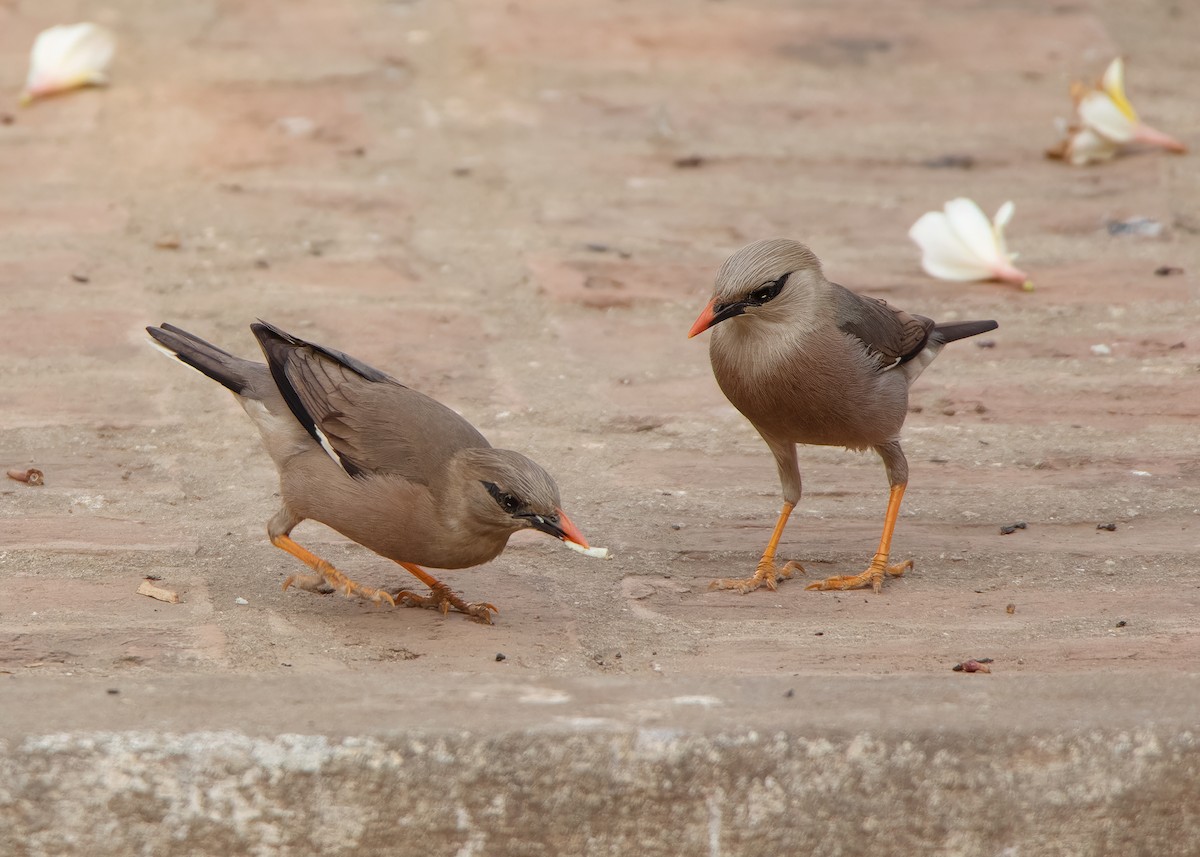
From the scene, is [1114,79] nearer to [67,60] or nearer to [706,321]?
[706,321]

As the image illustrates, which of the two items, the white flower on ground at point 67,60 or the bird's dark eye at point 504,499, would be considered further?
the white flower on ground at point 67,60

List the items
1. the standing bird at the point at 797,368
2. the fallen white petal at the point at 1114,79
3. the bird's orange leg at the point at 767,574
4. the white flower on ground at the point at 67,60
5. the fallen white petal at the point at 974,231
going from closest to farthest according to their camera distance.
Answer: the bird's orange leg at the point at 767,574 → the standing bird at the point at 797,368 → the fallen white petal at the point at 974,231 → the fallen white petal at the point at 1114,79 → the white flower on ground at the point at 67,60

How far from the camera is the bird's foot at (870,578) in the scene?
12.8ft

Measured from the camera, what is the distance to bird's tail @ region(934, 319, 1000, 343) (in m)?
4.63

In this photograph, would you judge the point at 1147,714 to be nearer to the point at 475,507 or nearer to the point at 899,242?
the point at 475,507

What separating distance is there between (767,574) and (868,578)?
0.25m

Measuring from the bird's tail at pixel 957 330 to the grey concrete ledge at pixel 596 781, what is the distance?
2.06 metres

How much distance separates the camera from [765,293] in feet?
13.6

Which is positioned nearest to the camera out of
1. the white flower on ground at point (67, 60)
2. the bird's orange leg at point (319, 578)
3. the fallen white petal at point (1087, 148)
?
the bird's orange leg at point (319, 578)

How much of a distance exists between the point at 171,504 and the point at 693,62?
4.01 metres

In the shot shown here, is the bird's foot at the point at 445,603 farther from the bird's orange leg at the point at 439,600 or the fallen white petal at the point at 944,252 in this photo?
the fallen white petal at the point at 944,252

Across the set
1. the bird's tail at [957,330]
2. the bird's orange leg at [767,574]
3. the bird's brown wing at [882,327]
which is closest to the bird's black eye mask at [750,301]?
the bird's brown wing at [882,327]

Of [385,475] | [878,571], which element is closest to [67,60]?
[385,475]

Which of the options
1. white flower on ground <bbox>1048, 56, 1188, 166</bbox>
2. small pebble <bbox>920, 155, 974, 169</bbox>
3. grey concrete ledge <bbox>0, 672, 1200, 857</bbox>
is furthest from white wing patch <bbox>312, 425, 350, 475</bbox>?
white flower on ground <bbox>1048, 56, 1188, 166</bbox>
